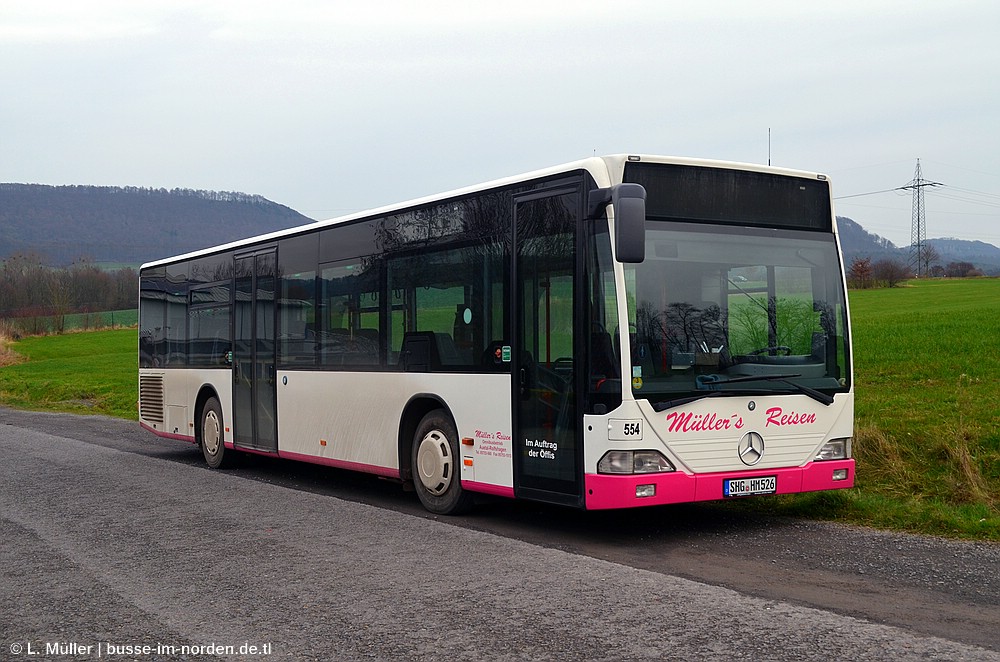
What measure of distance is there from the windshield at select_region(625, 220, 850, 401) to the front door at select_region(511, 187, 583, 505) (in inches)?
23.9

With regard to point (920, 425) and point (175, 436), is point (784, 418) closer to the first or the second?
point (920, 425)

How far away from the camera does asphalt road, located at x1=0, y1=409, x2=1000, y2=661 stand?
583 centimetres

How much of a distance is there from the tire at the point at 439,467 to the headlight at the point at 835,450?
3190mm

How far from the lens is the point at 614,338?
870cm

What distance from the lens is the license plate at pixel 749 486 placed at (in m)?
9.05

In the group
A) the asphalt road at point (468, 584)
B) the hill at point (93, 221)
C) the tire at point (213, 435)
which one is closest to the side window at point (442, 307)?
the asphalt road at point (468, 584)

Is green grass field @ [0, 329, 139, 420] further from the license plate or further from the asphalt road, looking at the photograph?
the license plate

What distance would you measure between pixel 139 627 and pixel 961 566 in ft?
17.9

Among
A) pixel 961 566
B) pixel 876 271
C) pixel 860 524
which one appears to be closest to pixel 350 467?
pixel 860 524

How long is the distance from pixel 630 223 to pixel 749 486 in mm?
2438

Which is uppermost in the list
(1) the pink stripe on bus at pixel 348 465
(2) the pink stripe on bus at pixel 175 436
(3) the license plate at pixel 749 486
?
(3) the license plate at pixel 749 486

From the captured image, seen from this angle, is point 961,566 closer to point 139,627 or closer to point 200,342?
point 139,627

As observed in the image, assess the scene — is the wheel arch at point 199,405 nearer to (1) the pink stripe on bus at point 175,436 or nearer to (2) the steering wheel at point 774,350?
(1) the pink stripe on bus at point 175,436

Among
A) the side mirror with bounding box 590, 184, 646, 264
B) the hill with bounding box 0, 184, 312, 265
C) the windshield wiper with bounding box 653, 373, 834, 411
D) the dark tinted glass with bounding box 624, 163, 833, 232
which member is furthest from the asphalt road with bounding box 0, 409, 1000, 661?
the hill with bounding box 0, 184, 312, 265
